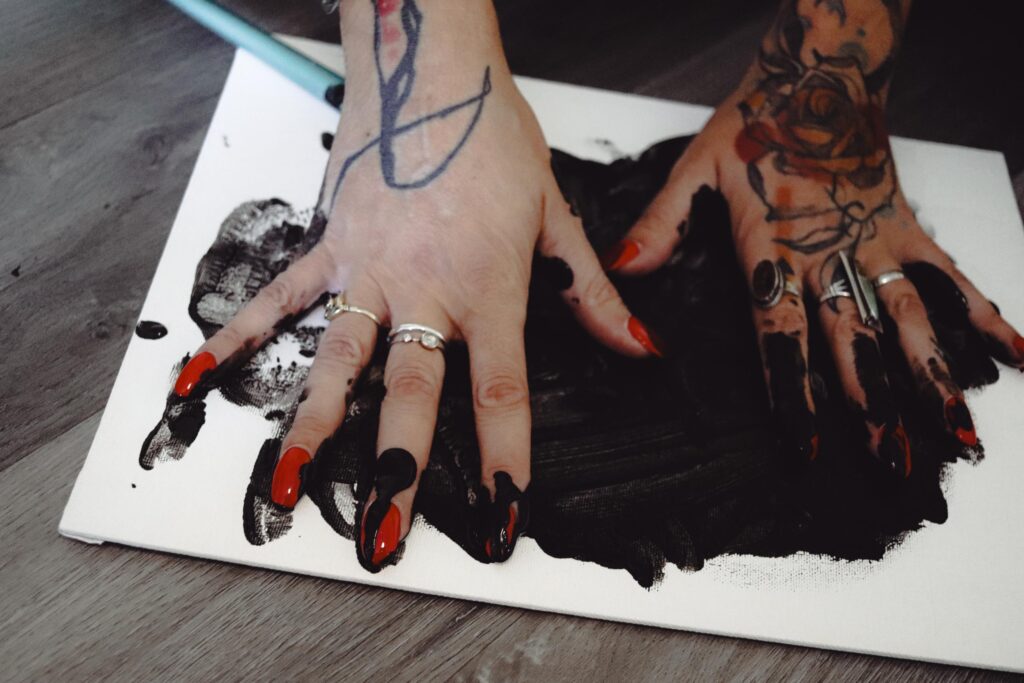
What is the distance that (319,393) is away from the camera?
702 mm

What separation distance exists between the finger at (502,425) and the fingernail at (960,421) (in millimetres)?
460

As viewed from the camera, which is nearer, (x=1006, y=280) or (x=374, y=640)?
(x=374, y=640)

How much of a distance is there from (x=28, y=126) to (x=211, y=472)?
567 millimetres

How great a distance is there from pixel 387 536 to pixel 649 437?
0.29m

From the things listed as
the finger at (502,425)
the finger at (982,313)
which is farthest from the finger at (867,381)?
the finger at (502,425)


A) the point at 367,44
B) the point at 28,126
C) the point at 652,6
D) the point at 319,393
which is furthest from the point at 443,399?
the point at 652,6

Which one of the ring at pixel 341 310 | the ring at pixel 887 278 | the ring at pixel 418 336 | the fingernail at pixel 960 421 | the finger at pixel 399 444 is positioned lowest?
the fingernail at pixel 960 421

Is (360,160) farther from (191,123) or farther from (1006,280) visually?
(1006,280)

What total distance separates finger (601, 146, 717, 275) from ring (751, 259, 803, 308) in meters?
0.11

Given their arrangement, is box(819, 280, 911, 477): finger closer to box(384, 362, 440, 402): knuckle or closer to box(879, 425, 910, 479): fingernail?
box(879, 425, 910, 479): fingernail

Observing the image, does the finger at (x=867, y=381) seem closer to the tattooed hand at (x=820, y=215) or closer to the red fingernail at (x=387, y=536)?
the tattooed hand at (x=820, y=215)

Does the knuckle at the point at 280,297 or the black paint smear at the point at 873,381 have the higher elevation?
the knuckle at the point at 280,297

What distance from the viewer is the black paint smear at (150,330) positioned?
0.76 m

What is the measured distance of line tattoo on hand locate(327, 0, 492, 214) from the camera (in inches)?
31.6
